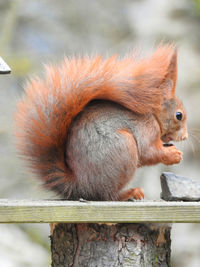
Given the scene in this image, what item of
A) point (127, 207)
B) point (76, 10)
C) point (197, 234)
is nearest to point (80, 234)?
point (127, 207)

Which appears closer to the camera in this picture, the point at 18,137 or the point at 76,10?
the point at 18,137

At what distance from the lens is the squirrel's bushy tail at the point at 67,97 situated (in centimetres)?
132

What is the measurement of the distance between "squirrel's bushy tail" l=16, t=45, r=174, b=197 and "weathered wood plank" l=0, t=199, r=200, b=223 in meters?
0.19

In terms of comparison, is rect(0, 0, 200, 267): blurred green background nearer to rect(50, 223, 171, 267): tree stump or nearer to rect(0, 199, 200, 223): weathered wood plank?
rect(50, 223, 171, 267): tree stump

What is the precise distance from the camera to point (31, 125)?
1.38 metres

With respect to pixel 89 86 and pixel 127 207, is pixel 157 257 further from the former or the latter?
pixel 89 86

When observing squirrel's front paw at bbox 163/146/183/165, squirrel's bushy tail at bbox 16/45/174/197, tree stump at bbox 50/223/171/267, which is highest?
squirrel's bushy tail at bbox 16/45/174/197

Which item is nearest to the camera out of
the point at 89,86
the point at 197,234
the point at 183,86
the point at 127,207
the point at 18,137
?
the point at 127,207

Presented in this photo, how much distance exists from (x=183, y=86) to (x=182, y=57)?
0.20 meters

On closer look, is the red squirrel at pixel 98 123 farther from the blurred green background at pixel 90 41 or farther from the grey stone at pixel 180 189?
the blurred green background at pixel 90 41

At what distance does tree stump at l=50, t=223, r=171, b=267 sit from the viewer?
129 cm

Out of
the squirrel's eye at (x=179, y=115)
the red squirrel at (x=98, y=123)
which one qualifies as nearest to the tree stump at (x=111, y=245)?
the red squirrel at (x=98, y=123)

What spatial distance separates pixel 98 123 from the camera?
1331 mm

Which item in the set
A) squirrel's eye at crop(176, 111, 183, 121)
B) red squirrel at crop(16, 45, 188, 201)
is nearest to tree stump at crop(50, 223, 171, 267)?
red squirrel at crop(16, 45, 188, 201)
